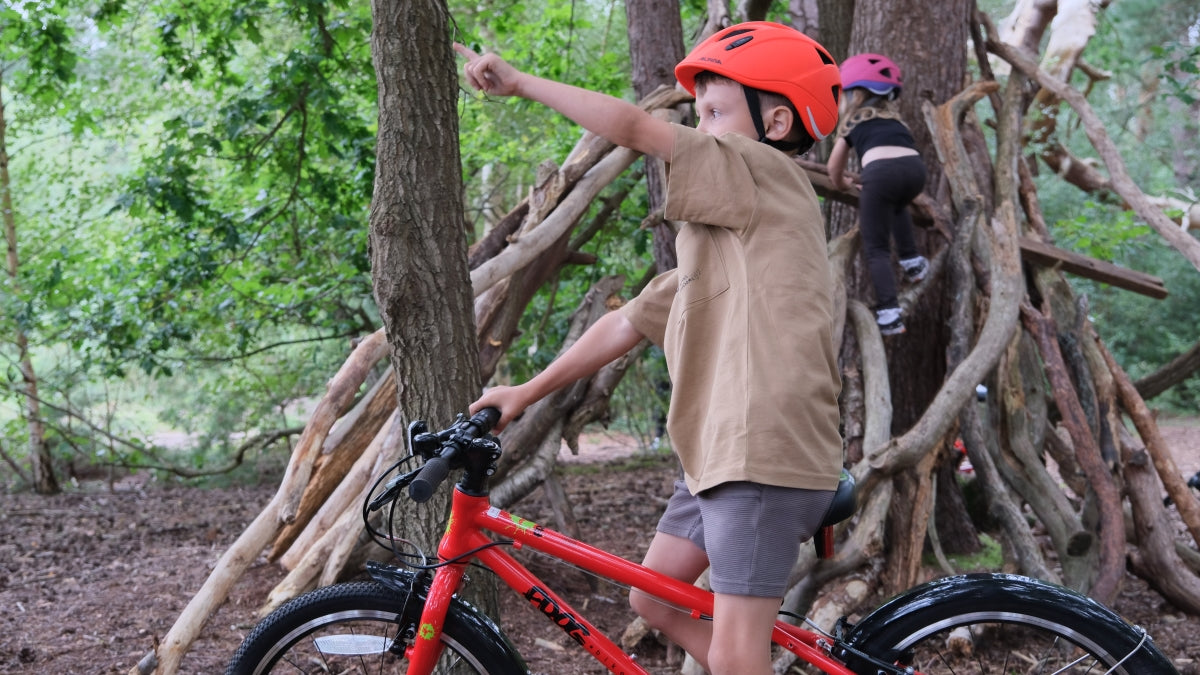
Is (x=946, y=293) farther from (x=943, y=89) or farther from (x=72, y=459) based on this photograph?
(x=72, y=459)

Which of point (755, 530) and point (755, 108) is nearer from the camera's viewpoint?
point (755, 530)

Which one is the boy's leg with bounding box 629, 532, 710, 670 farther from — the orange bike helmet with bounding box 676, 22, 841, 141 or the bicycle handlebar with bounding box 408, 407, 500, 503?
the orange bike helmet with bounding box 676, 22, 841, 141

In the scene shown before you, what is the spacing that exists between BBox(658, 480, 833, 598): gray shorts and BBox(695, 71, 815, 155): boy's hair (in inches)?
28.4

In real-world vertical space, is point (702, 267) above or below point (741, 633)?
above

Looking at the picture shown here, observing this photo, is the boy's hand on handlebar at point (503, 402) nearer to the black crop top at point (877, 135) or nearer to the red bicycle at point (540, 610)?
the red bicycle at point (540, 610)

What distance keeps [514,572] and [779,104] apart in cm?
112

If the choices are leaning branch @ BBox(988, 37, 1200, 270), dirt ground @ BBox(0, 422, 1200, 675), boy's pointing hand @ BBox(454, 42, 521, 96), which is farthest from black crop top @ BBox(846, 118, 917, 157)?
boy's pointing hand @ BBox(454, 42, 521, 96)

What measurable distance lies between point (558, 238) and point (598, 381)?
70 cm

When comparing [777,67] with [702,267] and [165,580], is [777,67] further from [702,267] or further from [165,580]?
[165,580]

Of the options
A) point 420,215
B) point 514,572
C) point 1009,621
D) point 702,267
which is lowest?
point 1009,621

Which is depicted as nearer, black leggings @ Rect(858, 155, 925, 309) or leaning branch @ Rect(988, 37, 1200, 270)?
black leggings @ Rect(858, 155, 925, 309)

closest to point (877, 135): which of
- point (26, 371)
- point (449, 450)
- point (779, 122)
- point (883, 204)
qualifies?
point (883, 204)

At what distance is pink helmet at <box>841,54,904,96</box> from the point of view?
4203 millimetres

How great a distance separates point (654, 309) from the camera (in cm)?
218
